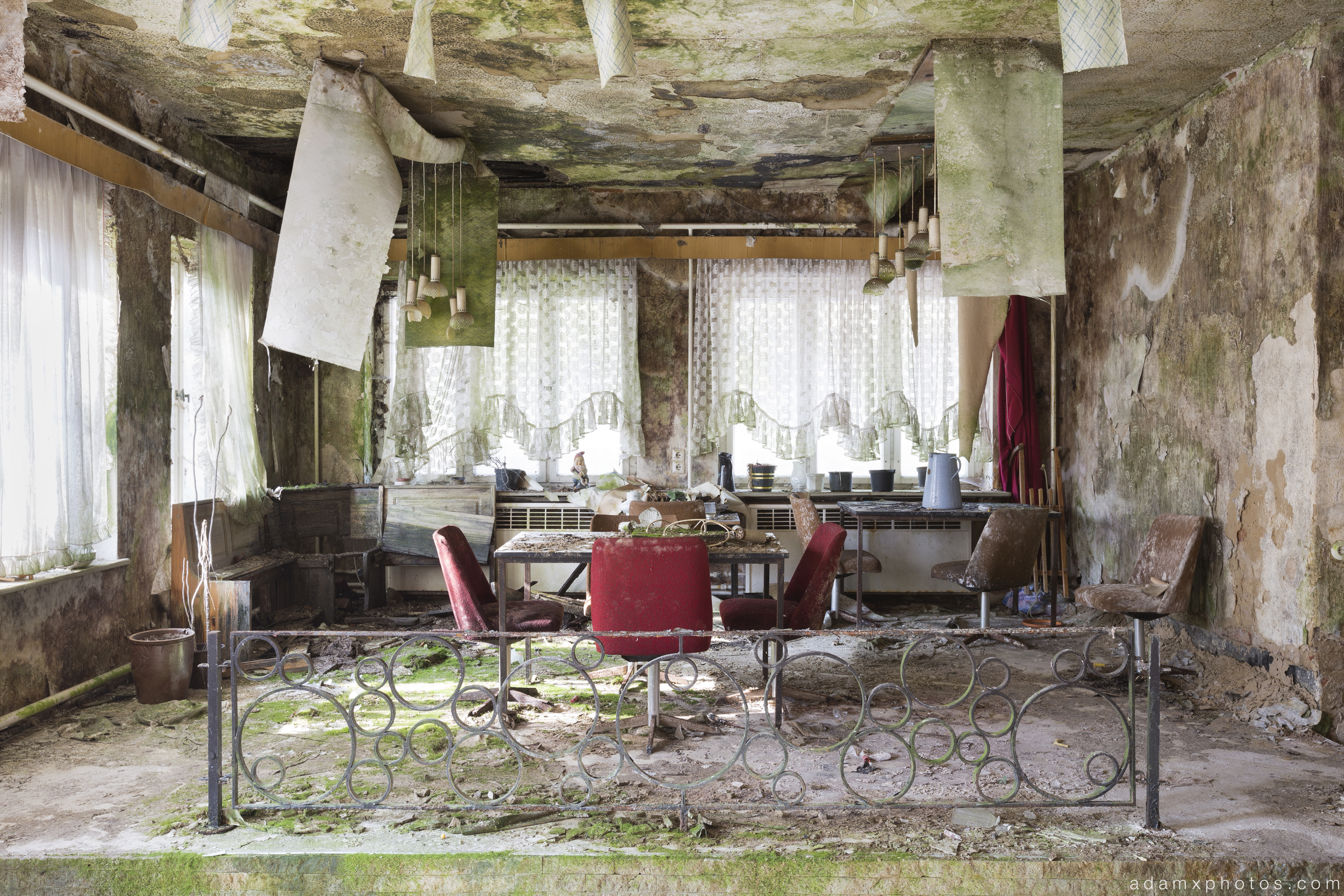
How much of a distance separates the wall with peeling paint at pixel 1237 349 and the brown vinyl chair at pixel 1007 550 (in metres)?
0.82

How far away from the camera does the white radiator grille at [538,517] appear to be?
6.84m

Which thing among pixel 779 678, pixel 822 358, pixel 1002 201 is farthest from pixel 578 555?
pixel 822 358

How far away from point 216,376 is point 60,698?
2149 millimetres

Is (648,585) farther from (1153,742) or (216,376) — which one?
(216,376)

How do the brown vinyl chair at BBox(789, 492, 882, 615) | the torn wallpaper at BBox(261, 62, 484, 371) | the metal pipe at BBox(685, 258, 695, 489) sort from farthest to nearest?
the metal pipe at BBox(685, 258, 695, 489) → the brown vinyl chair at BBox(789, 492, 882, 615) → the torn wallpaper at BBox(261, 62, 484, 371)

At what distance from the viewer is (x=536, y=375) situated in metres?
7.02

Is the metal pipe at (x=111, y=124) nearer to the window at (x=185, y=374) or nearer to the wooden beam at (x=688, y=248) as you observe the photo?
the window at (x=185, y=374)

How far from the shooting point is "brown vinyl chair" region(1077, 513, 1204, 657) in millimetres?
4754

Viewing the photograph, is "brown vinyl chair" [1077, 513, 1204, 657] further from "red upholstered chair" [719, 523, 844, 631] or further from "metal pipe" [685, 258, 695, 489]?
"metal pipe" [685, 258, 695, 489]

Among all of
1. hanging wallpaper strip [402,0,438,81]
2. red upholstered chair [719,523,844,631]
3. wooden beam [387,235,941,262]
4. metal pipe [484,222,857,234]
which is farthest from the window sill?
metal pipe [484,222,857,234]

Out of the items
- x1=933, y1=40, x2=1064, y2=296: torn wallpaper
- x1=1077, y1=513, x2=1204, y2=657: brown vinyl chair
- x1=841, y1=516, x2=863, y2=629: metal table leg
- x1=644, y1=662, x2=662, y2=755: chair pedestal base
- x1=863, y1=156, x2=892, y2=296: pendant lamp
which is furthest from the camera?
x1=841, y1=516, x2=863, y2=629: metal table leg

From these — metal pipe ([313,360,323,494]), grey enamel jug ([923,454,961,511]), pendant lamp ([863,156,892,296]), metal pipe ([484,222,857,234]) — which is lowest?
grey enamel jug ([923,454,961,511])

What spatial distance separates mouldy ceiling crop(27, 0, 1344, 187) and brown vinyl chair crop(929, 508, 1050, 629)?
2402 mm

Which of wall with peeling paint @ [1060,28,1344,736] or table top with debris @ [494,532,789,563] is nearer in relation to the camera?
table top with debris @ [494,532,789,563]
